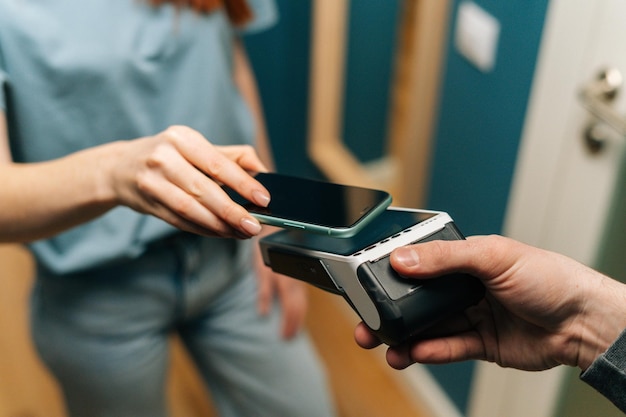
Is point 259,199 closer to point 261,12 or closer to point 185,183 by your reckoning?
point 185,183

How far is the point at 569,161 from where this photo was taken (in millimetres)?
1042

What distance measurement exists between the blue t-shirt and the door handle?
0.53m

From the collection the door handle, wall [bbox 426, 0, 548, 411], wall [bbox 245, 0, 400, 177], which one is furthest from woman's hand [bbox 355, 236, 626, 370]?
wall [bbox 245, 0, 400, 177]

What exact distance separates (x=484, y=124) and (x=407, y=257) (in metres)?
0.67

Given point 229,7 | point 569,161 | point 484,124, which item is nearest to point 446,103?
point 484,124

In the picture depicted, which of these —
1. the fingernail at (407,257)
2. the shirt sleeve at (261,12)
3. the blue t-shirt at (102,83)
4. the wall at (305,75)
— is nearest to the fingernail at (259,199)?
the fingernail at (407,257)

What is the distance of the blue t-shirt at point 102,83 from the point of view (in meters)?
0.80

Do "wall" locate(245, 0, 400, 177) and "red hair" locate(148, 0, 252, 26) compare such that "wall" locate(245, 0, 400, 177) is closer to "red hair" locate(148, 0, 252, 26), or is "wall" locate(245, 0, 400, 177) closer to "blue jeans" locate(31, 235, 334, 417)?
"red hair" locate(148, 0, 252, 26)

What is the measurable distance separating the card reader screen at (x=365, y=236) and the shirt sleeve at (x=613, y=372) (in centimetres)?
22

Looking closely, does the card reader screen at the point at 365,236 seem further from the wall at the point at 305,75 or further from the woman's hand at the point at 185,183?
the wall at the point at 305,75

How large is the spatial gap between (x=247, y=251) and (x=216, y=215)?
1.49 ft

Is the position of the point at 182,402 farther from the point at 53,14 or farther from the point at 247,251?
the point at 53,14

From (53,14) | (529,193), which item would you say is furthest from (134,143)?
(529,193)

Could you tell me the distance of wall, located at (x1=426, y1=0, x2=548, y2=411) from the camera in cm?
109
